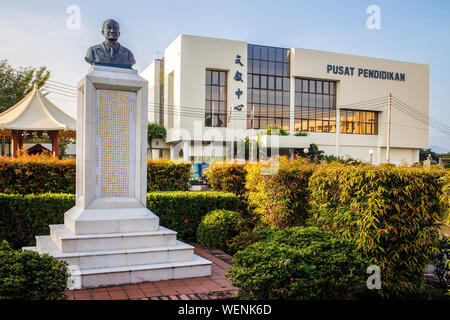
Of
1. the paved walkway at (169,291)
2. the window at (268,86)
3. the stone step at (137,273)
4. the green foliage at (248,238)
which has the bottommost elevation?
the paved walkway at (169,291)

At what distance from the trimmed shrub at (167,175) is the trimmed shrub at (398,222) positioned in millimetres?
5793

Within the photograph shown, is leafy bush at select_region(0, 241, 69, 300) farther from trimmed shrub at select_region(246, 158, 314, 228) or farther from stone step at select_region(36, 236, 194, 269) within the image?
trimmed shrub at select_region(246, 158, 314, 228)

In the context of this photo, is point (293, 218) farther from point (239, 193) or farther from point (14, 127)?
point (14, 127)

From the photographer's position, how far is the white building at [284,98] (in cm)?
3816

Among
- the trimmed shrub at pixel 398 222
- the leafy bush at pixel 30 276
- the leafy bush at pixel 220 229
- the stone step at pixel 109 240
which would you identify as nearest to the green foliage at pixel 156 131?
the leafy bush at pixel 220 229

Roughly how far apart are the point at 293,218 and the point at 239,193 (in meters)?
2.47

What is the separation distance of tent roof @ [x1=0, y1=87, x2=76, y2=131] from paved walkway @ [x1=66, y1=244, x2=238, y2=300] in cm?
1338

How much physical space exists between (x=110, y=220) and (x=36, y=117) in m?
13.3

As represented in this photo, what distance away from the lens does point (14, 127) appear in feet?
56.0

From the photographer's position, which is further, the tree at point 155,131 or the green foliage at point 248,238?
the tree at point 155,131

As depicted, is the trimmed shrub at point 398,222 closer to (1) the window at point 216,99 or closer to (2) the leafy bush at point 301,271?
(2) the leafy bush at point 301,271

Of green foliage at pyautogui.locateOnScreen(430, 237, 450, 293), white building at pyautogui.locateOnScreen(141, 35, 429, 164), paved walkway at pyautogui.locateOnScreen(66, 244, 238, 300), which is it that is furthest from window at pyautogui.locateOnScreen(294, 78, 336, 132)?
paved walkway at pyautogui.locateOnScreen(66, 244, 238, 300)

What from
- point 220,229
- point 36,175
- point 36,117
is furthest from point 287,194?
point 36,117
